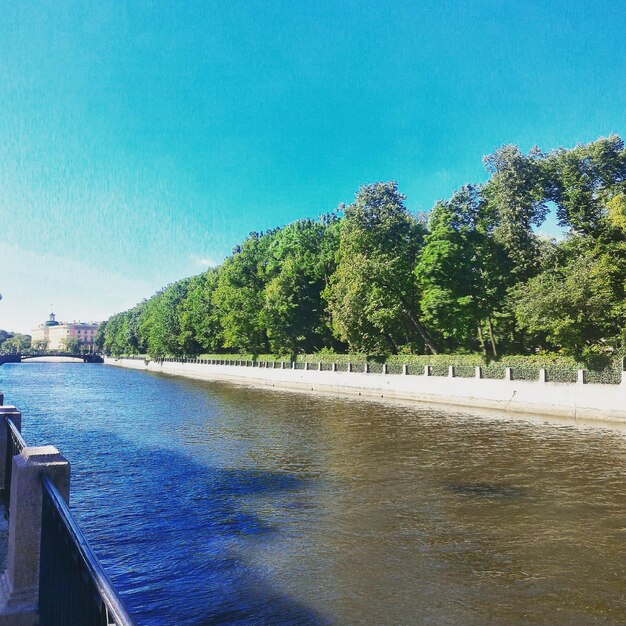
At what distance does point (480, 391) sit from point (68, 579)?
1355 inches

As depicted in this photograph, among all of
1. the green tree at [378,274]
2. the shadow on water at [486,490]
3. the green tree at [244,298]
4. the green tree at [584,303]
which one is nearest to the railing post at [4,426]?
the shadow on water at [486,490]

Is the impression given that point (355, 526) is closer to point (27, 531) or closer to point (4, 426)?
point (4, 426)

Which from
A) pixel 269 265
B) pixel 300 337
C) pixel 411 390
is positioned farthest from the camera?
pixel 269 265

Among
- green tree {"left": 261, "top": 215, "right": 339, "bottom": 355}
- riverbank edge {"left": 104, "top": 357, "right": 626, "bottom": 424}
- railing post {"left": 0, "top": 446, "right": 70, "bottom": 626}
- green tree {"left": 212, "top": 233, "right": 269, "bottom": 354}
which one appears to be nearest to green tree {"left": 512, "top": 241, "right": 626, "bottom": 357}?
riverbank edge {"left": 104, "top": 357, "right": 626, "bottom": 424}

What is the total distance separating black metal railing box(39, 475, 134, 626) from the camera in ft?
8.96

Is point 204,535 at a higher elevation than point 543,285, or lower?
lower

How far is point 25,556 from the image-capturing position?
175 inches

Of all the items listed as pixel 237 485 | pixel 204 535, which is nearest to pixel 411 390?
pixel 237 485

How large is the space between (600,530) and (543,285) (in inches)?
1053

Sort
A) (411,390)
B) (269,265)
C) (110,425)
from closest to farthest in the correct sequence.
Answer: (110,425) < (411,390) < (269,265)

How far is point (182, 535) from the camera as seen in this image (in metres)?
9.73

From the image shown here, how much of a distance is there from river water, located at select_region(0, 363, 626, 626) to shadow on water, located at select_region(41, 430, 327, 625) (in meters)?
0.04

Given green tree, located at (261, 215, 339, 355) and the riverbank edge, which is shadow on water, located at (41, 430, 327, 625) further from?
green tree, located at (261, 215, 339, 355)

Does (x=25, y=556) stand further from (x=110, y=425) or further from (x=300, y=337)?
(x=300, y=337)
